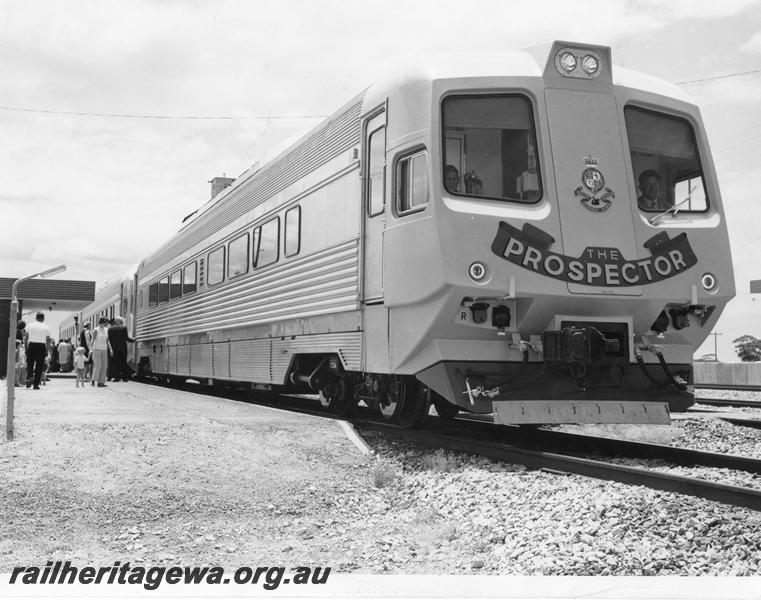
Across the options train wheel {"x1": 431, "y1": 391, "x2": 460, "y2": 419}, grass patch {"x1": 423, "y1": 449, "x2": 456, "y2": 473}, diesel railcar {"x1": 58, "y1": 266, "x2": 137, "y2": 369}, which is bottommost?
grass patch {"x1": 423, "y1": 449, "x2": 456, "y2": 473}

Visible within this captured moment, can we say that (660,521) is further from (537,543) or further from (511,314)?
(511,314)

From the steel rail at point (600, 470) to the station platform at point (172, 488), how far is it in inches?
30.5

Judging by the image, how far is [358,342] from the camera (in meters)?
8.03

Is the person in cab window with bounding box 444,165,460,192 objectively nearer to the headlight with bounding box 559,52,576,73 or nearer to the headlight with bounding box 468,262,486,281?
the headlight with bounding box 468,262,486,281

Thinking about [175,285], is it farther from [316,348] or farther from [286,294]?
[316,348]

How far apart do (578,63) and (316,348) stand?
3.90 m

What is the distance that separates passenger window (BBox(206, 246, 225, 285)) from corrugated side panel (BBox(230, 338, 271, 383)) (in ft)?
4.53

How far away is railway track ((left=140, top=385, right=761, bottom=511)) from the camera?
5000 mm

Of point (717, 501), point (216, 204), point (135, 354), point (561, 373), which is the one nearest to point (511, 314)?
point (561, 373)

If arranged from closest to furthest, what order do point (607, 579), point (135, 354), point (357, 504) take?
point (607, 579), point (357, 504), point (135, 354)

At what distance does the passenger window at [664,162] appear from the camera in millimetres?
7457

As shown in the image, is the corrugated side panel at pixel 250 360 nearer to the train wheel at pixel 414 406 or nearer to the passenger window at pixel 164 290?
the train wheel at pixel 414 406

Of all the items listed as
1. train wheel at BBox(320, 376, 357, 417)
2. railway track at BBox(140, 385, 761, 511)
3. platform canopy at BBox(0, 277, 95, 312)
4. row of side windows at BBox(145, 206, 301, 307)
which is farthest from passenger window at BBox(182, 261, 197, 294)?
platform canopy at BBox(0, 277, 95, 312)

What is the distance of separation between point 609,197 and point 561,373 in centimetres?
151
